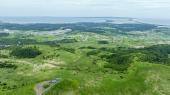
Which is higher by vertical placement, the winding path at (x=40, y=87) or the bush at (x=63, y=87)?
the bush at (x=63, y=87)

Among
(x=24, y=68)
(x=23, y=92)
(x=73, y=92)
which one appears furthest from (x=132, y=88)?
(x=24, y=68)

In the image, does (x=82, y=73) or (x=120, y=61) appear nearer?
(x=82, y=73)

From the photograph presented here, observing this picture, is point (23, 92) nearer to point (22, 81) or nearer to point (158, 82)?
point (22, 81)

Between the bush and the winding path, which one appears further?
the winding path

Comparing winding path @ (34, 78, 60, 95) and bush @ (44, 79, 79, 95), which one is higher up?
bush @ (44, 79, 79, 95)

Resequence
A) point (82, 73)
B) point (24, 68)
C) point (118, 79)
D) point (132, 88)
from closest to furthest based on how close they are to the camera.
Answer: point (132, 88) < point (118, 79) < point (82, 73) < point (24, 68)

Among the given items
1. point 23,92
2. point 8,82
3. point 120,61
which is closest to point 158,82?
point 120,61

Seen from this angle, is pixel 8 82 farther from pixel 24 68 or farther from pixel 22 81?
pixel 24 68

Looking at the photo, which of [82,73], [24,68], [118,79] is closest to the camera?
[118,79]

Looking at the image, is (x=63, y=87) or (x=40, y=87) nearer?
(x=63, y=87)

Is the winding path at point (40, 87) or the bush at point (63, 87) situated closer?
the bush at point (63, 87)

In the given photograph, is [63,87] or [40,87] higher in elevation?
[63,87]
